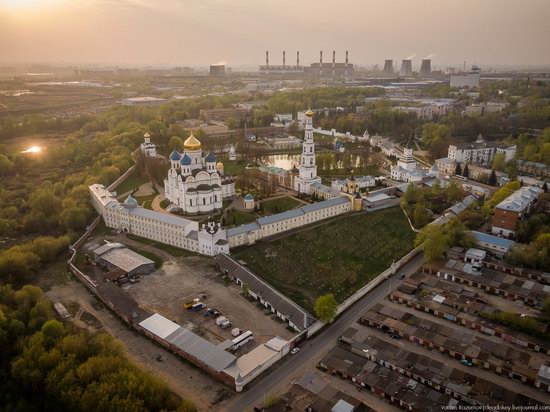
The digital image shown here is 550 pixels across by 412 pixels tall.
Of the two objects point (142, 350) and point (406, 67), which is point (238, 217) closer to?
point (142, 350)

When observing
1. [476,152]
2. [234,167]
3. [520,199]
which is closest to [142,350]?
[520,199]

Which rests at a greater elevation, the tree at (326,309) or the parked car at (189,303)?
the tree at (326,309)

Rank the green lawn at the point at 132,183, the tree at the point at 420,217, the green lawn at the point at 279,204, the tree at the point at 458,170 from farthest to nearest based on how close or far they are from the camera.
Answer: the tree at the point at 458,170 → the green lawn at the point at 132,183 → the green lawn at the point at 279,204 → the tree at the point at 420,217

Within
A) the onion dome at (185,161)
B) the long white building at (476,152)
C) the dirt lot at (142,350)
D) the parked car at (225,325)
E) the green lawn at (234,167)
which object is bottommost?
the dirt lot at (142,350)

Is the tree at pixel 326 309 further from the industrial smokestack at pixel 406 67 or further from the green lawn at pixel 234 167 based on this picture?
the industrial smokestack at pixel 406 67

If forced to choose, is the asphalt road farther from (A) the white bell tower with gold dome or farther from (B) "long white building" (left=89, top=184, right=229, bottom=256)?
(A) the white bell tower with gold dome

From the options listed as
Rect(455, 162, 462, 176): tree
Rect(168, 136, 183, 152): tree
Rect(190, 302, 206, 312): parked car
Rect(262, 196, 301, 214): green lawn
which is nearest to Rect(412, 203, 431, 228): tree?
Rect(262, 196, 301, 214): green lawn

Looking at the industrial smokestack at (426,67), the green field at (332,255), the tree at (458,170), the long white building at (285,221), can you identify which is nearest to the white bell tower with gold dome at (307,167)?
the long white building at (285,221)
